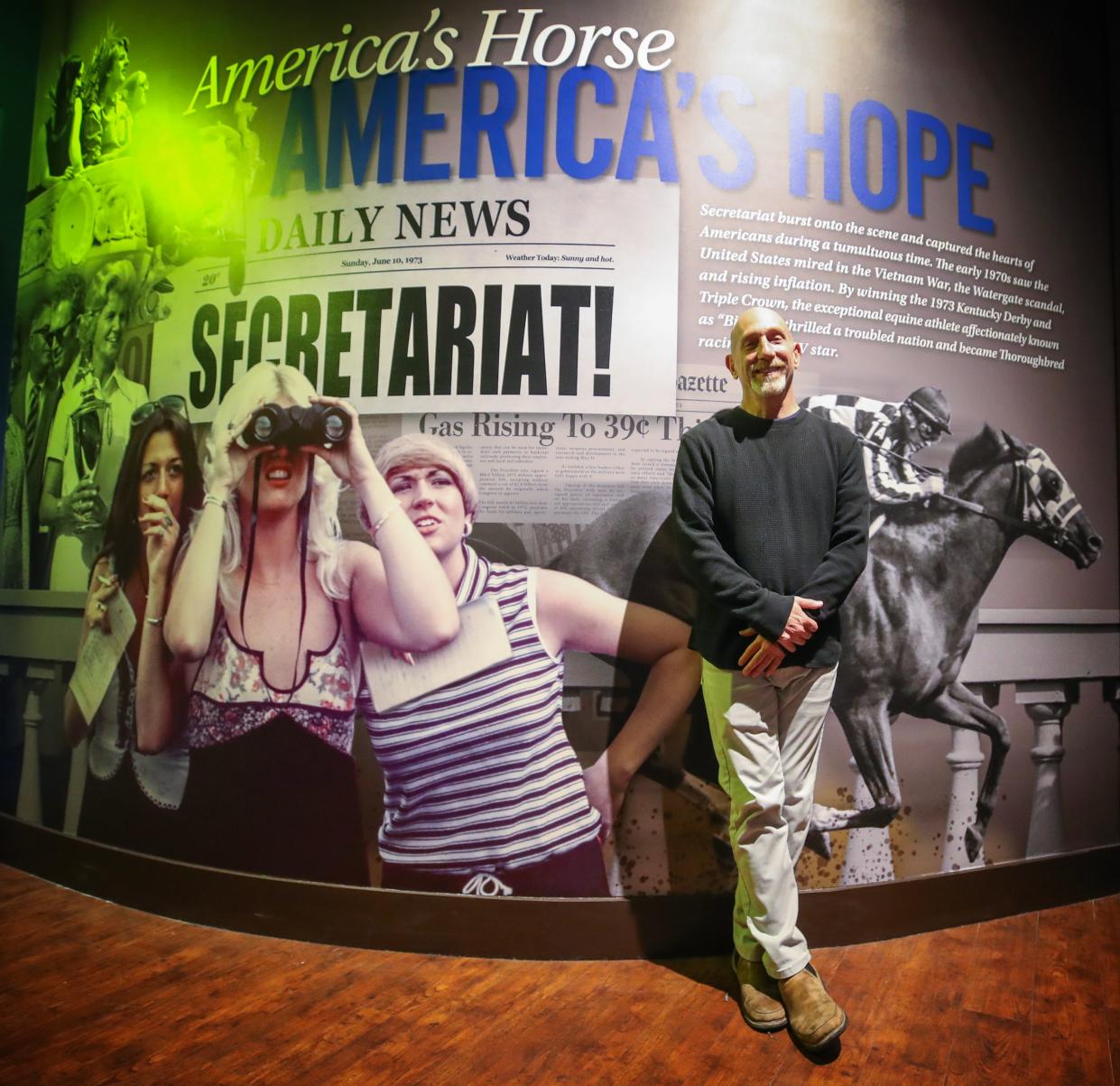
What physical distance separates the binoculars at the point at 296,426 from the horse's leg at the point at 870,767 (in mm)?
1763

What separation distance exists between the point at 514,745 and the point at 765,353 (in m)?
1.28

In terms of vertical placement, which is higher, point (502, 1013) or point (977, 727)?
point (977, 727)

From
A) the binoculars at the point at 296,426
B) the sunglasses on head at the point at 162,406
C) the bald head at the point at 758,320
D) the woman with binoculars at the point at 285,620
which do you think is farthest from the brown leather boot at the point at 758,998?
the sunglasses on head at the point at 162,406

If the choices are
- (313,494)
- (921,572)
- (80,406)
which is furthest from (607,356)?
(80,406)

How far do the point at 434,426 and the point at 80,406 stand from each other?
142 centimetres

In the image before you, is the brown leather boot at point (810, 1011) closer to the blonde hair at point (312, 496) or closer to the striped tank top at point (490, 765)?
the striped tank top at point (490, 765)

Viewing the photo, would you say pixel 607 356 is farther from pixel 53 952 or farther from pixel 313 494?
pixel 53 952

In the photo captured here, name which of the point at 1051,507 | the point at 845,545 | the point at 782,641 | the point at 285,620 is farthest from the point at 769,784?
the point at 1051,507

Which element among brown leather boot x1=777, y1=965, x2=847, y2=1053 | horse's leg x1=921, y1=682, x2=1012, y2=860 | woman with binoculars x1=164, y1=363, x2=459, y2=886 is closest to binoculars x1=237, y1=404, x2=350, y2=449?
woman with binoculars x1=164, y1=363, x2=459, y2=886

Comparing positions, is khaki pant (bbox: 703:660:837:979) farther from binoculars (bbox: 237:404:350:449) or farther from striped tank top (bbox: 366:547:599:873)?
binoculars (bbox: 237:404:350:449)

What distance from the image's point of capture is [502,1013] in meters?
1.82

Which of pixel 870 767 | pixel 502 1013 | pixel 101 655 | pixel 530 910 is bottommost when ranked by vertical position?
pixel 502 1013

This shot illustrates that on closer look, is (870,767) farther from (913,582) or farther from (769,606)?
(769,606)

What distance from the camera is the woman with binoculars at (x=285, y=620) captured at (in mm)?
2234
